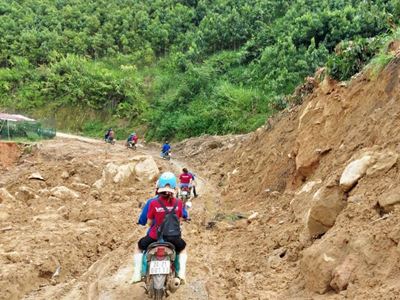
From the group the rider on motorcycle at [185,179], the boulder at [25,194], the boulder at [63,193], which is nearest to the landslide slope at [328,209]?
the rider on motorcycle at [185,179]

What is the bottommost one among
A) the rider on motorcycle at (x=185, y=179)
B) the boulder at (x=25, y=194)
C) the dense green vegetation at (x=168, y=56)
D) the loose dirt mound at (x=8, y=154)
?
the boulder at (x=25, y=194)

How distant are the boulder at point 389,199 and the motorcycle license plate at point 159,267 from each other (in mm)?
3009

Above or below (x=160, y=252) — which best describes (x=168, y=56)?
above

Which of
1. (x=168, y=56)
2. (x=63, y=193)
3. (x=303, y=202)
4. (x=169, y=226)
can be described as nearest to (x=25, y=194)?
(x=63, y=193)

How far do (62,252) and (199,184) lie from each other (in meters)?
11.7

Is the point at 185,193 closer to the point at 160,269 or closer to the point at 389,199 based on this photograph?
the point at 160,269

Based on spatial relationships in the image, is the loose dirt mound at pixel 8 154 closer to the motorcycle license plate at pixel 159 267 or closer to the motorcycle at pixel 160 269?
the motorcycle at pixel 160 269

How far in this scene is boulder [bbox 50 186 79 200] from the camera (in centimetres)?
1498

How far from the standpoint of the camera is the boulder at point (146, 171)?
19.1 m

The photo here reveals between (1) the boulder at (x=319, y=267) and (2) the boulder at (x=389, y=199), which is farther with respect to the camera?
(2) the boulder at (x=389, y=199)

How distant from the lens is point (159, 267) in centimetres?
612

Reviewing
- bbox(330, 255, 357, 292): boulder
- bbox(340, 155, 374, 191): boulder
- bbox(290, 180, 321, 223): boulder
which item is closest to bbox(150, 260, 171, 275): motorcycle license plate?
bbox(330, 255, 357, 292): boulder

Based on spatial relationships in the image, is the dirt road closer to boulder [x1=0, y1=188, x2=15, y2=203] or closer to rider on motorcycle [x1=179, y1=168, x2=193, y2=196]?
boulder [x1=0, y1=188, x2=15, y2=203]

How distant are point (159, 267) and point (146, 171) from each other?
43.9 ft
